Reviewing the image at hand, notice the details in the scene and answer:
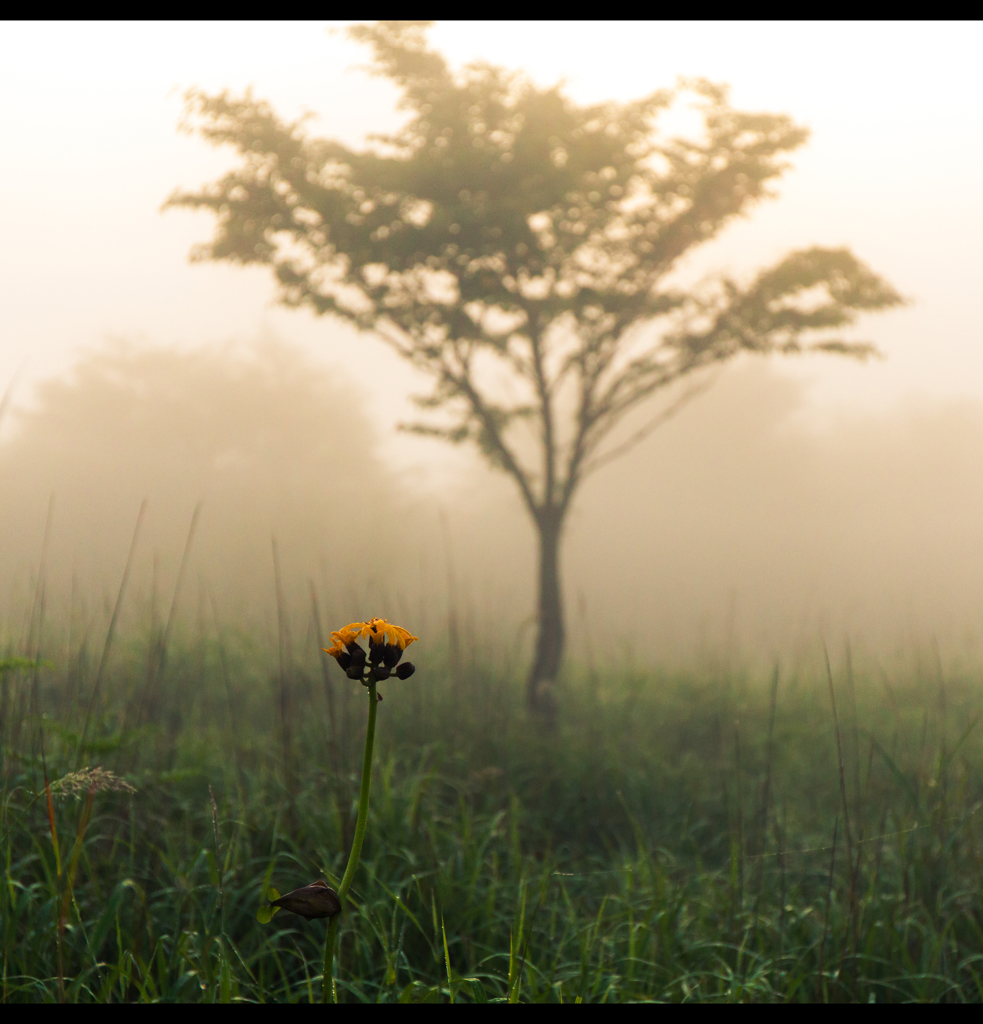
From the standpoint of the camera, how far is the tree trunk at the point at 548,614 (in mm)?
5418

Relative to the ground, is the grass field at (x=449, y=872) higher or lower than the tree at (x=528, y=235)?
lower

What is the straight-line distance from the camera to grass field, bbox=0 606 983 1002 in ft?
5.38

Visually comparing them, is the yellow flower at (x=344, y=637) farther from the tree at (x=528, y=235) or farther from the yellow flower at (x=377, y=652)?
the tree at (x=528, y=235)

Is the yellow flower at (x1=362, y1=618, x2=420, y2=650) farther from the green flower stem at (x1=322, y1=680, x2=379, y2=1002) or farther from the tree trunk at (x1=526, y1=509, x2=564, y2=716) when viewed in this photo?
the tree trunk at (x1=526, y1=509, x2=564, y2=716)

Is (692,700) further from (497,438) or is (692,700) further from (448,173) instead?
(448,173)

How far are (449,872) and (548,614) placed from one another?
350 centimetres

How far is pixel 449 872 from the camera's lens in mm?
2031

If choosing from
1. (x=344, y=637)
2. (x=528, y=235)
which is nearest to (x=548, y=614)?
(x=528, y=235)

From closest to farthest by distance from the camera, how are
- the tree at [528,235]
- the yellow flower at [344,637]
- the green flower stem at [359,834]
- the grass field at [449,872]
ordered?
1. the green flower stem at [359,834]
2. the yellow flower at [344,637]
3. the grass field at [449,872]
4. the tree at [528,235]

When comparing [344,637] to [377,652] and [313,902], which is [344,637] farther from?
[313,902]

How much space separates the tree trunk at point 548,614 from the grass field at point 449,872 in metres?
1.67

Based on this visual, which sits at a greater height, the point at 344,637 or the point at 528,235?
the point at 528,235

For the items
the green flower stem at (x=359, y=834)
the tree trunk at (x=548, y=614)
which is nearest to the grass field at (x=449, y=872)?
the green flower stem at (x=359, y=834)

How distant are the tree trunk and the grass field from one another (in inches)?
A: 65.8
